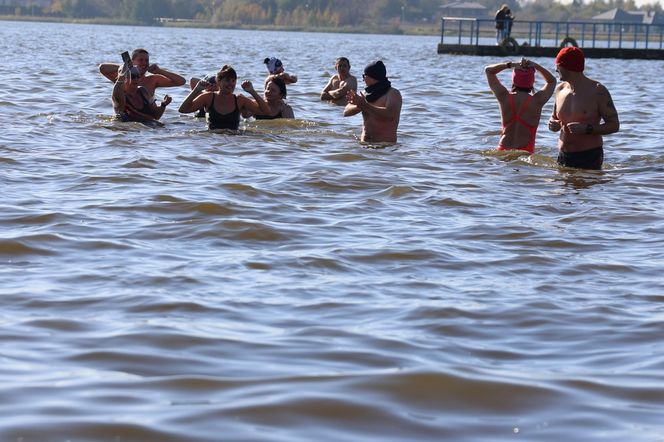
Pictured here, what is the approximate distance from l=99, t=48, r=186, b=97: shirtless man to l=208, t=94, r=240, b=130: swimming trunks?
790 millimetres

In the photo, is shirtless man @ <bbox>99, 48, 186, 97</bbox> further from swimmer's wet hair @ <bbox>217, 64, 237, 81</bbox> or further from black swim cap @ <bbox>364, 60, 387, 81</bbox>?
black swim cap @ <bbox>364, 60, 387, 81</bbox>

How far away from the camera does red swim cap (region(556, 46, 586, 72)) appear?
10375mm

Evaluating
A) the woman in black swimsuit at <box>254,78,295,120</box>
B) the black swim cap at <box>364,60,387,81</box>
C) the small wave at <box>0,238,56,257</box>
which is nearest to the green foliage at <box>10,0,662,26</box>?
the woman in black swimsuit at <box>254,78,295,120</box>

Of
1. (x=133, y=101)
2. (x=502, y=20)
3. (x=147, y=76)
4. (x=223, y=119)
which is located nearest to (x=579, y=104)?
(x=223, y=119)

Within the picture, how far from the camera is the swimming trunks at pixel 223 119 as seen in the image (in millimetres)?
13758

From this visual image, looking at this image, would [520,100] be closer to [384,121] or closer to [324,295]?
[384,121]

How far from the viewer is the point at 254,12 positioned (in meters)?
148

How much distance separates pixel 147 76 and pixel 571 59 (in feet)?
19.7

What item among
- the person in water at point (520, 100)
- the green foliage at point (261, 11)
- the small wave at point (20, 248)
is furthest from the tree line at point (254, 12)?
the small wave at point (20, 248)

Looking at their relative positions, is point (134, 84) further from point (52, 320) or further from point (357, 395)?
point (357, 395)

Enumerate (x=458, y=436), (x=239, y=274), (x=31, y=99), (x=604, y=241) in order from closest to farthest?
1. (x=458, y=436)
2. (x=239, y=274)
3. (x=604, y=241)
4. (x=31, y=99)

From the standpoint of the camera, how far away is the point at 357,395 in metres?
4.59

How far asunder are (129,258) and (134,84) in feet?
23.8

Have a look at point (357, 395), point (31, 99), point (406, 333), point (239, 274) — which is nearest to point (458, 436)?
point (357, 395)
